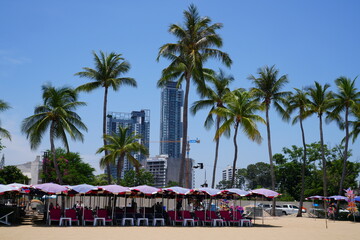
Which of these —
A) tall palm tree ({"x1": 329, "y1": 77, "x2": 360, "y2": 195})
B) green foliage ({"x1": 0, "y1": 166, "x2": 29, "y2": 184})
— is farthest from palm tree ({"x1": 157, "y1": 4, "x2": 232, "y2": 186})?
green foliage ({"x1": 0, "y1": 166, "x2": 29, "y2": 184})

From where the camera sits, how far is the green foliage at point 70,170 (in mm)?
54062

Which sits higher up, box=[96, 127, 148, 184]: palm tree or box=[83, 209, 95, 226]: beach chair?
box=[96, 127, 148, 184]: palm tree

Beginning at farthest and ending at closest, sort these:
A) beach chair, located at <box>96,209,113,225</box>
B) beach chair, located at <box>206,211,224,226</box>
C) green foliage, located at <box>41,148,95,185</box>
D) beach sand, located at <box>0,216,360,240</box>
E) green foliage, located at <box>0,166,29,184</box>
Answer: green foliage, located at <box>41,148,95,185</box> < green foliage, located at <box>0,166,29,184</box> < beach chair, located at <box>206,211,224,226</box> < beach chair, located at <box>96,209,113,225</box> < beach sand, located at <box>0,216,360,240</box>

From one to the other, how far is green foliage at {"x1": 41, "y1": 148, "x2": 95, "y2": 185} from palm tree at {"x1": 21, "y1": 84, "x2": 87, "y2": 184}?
1689 centimetres

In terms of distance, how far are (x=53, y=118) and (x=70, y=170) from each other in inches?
1113

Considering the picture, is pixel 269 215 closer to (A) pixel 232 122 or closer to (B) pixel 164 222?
(A) pixel 232 122

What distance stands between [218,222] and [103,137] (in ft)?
44.4

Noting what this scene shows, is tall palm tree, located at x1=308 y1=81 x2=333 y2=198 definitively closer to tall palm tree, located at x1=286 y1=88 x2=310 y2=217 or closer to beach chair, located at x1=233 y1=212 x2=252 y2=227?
tall palm tree, located at x1=286 y1=88 x2=310 y2=217

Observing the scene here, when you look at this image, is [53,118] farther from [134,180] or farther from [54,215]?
[134,180]

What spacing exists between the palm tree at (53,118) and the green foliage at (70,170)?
16.9 meters

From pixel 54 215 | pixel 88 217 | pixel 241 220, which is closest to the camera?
pixel 54 215

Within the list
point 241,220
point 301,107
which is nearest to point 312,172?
point 301,107

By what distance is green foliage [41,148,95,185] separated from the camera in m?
54.1

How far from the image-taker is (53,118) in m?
30.2
